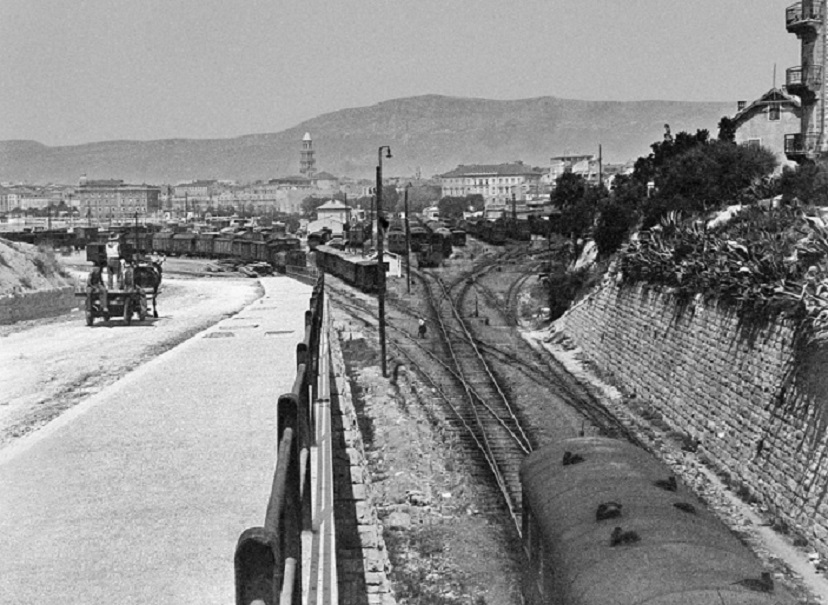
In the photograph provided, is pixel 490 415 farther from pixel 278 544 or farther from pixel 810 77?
pixel 810 77

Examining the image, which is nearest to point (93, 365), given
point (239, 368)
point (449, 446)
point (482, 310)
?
point (239, 368)

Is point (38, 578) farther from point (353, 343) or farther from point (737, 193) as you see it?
point (737, 193)

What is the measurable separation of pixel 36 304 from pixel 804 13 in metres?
37.8

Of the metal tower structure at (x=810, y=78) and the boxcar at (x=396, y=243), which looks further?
the boxcar at (x=396, y=243)

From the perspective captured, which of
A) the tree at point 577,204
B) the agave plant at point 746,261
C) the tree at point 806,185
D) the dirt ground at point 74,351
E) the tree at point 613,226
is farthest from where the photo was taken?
the tree at point 577,204

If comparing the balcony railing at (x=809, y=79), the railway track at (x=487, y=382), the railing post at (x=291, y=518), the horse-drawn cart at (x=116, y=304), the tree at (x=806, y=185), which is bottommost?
the railway track at (x=487, y=382)

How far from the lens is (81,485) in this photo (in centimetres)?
1105

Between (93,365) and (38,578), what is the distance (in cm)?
1775

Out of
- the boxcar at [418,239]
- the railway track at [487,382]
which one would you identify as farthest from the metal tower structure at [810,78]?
the boxcar at [418,239]

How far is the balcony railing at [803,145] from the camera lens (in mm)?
48812

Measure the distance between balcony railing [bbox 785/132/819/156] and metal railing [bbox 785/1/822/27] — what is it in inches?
213

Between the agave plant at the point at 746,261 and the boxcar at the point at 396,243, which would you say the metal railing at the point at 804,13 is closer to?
the agave plant at the point at 746,261

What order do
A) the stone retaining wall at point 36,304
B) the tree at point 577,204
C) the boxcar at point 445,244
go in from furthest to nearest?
the boxcar at point 445,244 < the tree at point 577,204 < the stone retaining wall at point 36,304

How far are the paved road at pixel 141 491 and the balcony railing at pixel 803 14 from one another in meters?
38.1
